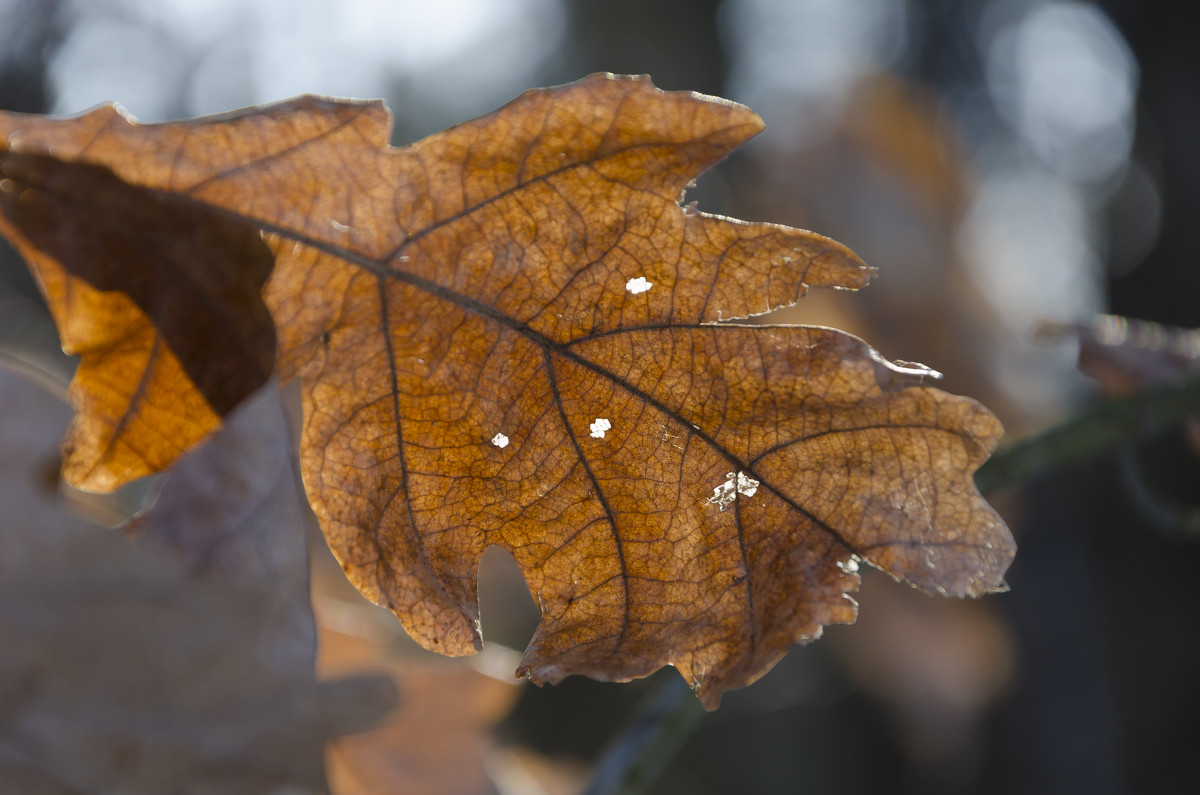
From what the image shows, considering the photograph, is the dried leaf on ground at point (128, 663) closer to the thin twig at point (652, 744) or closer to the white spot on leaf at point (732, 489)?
the white spot on leaf at point (732, 489)

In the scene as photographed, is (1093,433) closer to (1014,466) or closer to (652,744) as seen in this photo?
(1014,466)

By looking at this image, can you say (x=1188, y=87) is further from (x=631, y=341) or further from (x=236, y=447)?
(x=236, y=447)

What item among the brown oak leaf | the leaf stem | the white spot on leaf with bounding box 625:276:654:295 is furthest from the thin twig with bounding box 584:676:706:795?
the white spot on leaf with bounding box 625:276:654:295

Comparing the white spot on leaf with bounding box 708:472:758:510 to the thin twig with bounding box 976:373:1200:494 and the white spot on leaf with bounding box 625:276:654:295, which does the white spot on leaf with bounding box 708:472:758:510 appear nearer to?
the white spot on leaf with bounding box 625:276:654:295

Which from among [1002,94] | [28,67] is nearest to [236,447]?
[1002,94]

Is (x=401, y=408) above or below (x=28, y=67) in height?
above

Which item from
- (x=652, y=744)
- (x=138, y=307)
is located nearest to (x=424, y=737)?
(x=652, y=744)
